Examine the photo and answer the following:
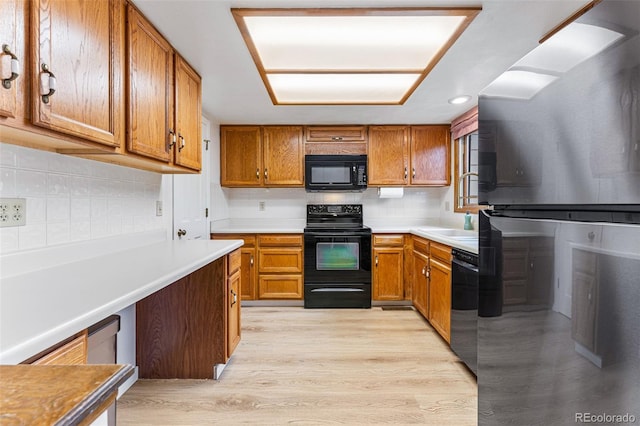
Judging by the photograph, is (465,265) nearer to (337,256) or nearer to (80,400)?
(337,256)

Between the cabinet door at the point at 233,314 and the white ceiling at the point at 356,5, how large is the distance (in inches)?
57.6

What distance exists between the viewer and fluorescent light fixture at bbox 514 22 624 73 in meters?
0.66

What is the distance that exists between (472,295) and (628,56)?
64.5 inches

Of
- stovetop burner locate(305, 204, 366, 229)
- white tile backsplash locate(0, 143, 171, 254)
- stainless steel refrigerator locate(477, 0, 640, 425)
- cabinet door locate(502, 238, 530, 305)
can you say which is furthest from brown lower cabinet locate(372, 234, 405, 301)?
cabinet door locate(502, 238, 530, 305)

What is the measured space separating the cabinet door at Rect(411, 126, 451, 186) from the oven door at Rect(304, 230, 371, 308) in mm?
1039

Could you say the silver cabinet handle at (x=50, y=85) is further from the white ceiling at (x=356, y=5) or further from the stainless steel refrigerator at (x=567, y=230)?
the stainless steel refrigerator at (x=567, y=230)

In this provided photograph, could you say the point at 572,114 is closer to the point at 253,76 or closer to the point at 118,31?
the point at 118,31

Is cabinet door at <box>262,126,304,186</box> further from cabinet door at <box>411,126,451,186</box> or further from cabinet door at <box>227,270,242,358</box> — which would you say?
cabinet door at <box>227,270,242,358</box>

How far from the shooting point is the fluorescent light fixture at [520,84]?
84cm

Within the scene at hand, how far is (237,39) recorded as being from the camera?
1816mm

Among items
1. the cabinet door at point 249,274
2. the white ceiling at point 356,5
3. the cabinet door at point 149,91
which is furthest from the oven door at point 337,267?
the cabinet door at point 149,91

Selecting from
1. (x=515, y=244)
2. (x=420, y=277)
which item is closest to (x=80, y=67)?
(x=515, y=244)

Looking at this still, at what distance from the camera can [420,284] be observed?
3207mm

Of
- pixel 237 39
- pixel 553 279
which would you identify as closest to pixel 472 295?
pixel 553 279
